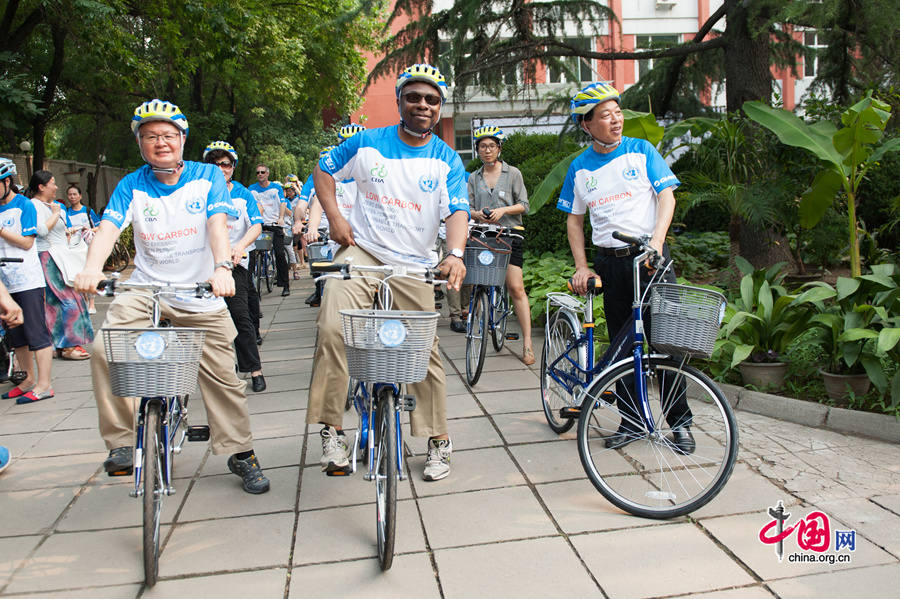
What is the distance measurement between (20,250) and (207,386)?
10.8 ft

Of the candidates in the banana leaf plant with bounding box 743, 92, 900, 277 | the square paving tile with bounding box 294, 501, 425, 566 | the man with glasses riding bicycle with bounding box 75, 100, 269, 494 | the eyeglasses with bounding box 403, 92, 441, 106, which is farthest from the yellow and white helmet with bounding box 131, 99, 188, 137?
the banana leaf plant with bounding box 743, 92, 900, 277

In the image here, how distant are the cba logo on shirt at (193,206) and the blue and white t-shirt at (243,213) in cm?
223

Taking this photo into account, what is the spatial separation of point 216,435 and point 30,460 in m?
1.70

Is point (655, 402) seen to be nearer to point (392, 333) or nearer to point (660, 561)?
point (660, 561)

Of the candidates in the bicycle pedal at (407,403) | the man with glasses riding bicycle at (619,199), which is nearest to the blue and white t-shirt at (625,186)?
the man with glasses riding bicycle at (619,199)

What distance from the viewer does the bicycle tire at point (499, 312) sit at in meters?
6.64

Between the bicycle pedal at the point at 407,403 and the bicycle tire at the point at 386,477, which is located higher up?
the bicycle pedal at the point at 407,403

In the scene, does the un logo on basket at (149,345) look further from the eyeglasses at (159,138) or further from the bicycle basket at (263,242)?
the bicycle basket at (263,242)

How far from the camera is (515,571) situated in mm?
3078

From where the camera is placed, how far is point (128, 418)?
3752mm

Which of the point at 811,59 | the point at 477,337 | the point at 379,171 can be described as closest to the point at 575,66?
the point at 811,59

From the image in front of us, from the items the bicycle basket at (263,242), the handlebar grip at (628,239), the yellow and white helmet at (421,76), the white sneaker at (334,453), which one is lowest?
the white sneaker at (334,453)

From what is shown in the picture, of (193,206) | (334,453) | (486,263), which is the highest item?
(193,206)
